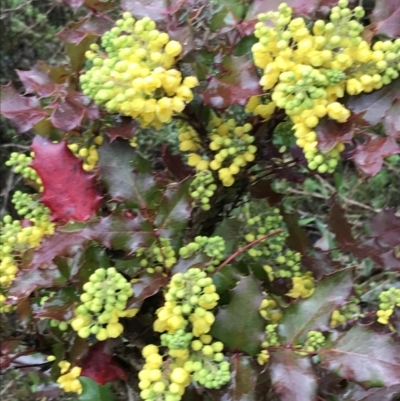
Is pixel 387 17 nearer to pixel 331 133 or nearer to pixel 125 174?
pixel 331 133

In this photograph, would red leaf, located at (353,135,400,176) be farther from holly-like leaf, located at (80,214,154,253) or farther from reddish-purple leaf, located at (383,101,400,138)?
holly-like leaf, located at (80,214,154,253)

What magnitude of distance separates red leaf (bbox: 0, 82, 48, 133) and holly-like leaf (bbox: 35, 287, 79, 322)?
9.5 inches

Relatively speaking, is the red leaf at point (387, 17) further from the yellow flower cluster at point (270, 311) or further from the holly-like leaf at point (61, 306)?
the holly-like leaf at point (61, 306)

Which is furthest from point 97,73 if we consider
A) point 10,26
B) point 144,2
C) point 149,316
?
point 10,26

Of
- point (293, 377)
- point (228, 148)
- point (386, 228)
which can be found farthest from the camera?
point (386, 228)

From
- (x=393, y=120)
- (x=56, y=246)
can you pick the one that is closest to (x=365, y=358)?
(x=393, y=120)

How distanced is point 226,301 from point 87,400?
227 millimetres

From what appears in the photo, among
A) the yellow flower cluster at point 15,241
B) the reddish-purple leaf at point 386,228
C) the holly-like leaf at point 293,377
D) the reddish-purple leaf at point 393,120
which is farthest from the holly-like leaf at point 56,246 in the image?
the reddish-purple leaf at point 386,228

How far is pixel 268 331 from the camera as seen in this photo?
651 mm

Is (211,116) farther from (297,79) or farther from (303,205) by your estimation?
(303,205)

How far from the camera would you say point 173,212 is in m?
0.64

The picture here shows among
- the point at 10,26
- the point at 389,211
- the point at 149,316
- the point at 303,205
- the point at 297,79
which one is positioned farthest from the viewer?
the point at 303,205

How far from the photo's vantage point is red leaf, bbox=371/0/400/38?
23.5 inches

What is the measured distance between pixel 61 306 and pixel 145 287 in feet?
0.39
